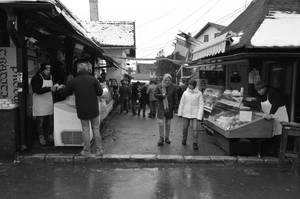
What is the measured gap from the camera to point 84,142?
6707 mm

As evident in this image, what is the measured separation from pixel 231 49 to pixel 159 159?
324 cm

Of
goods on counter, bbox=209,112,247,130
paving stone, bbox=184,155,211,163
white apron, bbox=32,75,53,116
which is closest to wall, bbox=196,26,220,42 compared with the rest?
goods on counter, bbox=209,112,247,130

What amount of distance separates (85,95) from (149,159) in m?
1.84

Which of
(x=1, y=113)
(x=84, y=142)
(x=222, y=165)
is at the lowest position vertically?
(x=222, y=165)

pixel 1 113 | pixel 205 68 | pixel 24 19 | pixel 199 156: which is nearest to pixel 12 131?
pixel 1 113

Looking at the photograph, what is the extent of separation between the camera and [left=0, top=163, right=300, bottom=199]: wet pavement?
5.03 meters

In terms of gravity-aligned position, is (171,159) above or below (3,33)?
below

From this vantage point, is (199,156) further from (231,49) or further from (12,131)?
(12,131)

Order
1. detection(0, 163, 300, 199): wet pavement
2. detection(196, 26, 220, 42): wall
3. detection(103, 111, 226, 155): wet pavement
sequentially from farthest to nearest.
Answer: detection(196, 26, 220, 42): wall
detection(103, 111, 226, 155): wet pavement
detection(0, 163, 300, 199): wet pavement

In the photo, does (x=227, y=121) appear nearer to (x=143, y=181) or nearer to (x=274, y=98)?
(x=274, y=98)

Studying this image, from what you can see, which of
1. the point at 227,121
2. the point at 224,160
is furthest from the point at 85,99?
the point at 227,121

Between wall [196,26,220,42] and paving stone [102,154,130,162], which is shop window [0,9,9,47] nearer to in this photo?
paving stone [102,154,130,162]

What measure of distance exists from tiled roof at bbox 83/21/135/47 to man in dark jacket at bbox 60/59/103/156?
51.6 ft

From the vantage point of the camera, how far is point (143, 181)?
5.61 m
